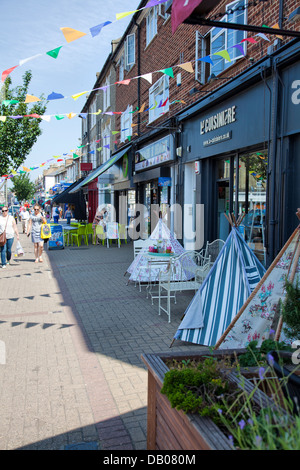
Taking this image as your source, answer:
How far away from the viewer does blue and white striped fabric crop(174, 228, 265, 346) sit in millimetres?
4957

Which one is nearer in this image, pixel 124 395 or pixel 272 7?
pixel 124 395

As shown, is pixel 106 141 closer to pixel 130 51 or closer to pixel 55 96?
pixel 130 51

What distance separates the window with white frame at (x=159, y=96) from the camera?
41.1 ft

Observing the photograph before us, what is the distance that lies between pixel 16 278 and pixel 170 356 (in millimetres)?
7834

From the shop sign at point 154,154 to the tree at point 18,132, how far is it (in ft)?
19.5

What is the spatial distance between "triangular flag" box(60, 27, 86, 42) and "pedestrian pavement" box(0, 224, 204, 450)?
452 centimetres

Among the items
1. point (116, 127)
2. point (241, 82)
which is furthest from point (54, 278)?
point (116, 127)

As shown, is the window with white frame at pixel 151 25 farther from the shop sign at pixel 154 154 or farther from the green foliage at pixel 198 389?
the green foliage at pixel 198 389

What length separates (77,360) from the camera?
4613 millimetres

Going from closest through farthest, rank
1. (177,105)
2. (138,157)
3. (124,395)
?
(124,395)
(177,105)
(138,157)

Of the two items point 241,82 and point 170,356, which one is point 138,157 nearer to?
point 241,82

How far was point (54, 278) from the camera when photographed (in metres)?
9.84

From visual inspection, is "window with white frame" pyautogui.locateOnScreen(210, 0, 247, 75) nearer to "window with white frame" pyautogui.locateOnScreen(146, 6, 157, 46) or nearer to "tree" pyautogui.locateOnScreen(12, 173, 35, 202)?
"window with white frame" pyautogui.locateOnScreen(146, 6, 157, 46)
